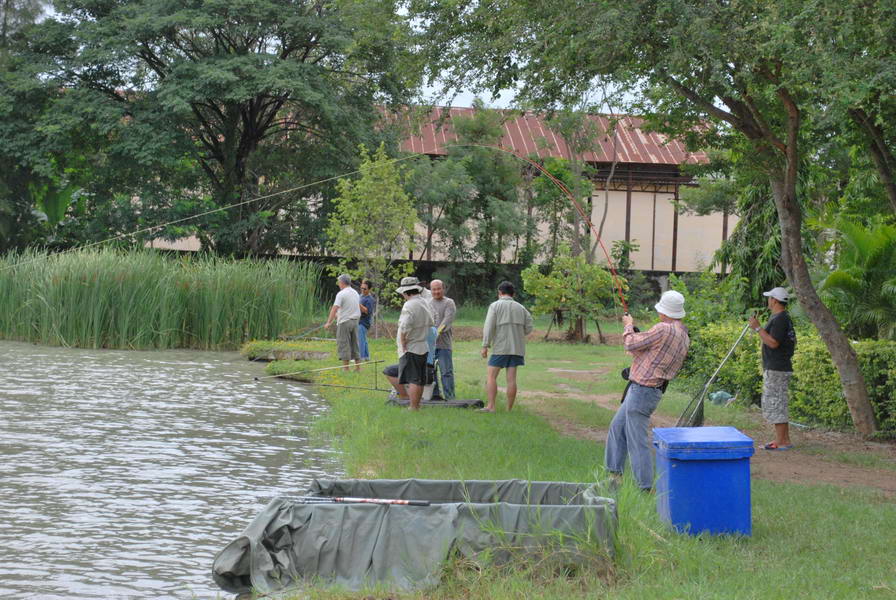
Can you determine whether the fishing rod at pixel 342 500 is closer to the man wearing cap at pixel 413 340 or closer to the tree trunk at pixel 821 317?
the man wearing cap at pixel 413 340

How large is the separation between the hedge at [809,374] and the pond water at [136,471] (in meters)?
6.11

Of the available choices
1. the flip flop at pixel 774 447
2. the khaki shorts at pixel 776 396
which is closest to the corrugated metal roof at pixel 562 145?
the khaki shorts at pixel 776 396

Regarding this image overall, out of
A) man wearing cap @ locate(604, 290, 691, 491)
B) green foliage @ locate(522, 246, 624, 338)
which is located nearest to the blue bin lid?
man wearing cap @ locate(604, 290, 691, 491)

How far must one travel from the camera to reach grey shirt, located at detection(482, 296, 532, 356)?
42.7 ft

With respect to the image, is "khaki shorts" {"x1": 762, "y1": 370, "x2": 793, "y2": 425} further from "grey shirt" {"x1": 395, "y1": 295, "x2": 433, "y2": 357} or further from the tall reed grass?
the tall reed grass

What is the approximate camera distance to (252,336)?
974 inches

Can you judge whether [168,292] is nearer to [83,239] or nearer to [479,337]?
[479,337]

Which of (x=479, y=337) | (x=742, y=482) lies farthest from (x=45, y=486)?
(x=479, y=337)

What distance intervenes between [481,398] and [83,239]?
2250 centimetres

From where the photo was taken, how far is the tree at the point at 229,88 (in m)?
30.3

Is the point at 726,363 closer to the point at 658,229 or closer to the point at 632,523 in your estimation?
the point at 632,523

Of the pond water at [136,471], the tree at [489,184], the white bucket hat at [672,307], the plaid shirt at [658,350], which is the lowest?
the pond water at [136,471]

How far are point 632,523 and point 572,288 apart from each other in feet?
69.4

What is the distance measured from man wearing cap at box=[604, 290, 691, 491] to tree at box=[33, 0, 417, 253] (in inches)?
844
